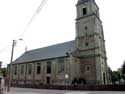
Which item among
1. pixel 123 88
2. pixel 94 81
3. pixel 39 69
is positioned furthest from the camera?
pixel 39 69

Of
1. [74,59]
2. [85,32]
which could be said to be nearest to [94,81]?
[74,59]

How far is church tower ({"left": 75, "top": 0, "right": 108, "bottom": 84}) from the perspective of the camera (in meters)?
37.3

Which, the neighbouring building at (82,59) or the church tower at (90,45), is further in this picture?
the neighbouring building at (82,59)

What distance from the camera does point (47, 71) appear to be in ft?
145

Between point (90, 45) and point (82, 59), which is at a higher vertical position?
point (90, 45)

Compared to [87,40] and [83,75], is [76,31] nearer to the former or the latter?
[87,40]

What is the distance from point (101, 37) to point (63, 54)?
11.5m

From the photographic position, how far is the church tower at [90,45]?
37281mm

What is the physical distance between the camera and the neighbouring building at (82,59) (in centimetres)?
3772

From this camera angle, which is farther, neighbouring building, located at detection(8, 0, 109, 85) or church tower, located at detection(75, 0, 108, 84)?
neighbouring building, located at detection(8, 0, 109, 85)

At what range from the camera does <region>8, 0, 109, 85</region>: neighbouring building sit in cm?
3772

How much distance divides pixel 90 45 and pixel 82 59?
420 centimetres

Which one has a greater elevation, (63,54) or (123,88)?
(63,54)

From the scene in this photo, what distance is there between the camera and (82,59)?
133 feet
